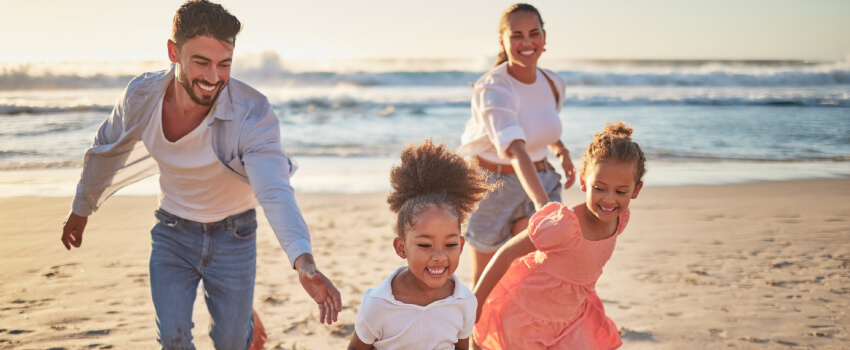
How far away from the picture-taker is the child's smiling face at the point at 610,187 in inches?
137

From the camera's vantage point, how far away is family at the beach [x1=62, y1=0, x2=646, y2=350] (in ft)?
10.0

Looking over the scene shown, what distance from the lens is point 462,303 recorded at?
10.2 ft

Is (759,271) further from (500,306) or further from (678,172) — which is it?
(678,172)

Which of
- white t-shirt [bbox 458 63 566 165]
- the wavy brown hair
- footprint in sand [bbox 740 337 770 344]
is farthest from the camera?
footprint in sand [bbox 740 337 770 344]

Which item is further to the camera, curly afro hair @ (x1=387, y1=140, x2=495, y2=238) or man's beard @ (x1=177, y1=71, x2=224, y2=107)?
man's beard @ (x1=177, y1=71, x2=224, y2=107)

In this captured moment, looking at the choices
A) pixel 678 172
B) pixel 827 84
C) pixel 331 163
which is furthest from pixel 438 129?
pixel 827 84

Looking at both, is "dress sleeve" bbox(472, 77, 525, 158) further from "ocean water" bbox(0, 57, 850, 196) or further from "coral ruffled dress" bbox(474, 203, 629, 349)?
"ocean water" bbox(0, 57, 850, 196)

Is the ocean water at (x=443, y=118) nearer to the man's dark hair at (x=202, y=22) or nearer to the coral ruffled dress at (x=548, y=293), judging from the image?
the coral ruffled dress at (x=548, y=293)

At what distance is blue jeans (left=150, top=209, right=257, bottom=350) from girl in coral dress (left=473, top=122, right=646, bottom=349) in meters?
1.21

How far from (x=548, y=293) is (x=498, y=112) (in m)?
1.14

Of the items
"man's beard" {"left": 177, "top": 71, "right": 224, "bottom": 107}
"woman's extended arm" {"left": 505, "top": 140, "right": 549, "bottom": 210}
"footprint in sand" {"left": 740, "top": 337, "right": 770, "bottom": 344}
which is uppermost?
"man's beard" {"left": 177, "top": 71, "right": 224, "bottom": 107}

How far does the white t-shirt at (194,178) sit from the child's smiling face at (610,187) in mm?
1732

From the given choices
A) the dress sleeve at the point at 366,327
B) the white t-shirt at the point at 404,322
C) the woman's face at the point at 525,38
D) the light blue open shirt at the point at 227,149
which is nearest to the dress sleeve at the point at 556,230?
the white t-shirt at the point at 404,322

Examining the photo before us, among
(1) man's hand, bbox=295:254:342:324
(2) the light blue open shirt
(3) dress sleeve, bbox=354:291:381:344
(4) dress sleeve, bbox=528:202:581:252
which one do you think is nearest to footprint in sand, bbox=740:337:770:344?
(4) dress sleeve, bbox=528:202:581:252
